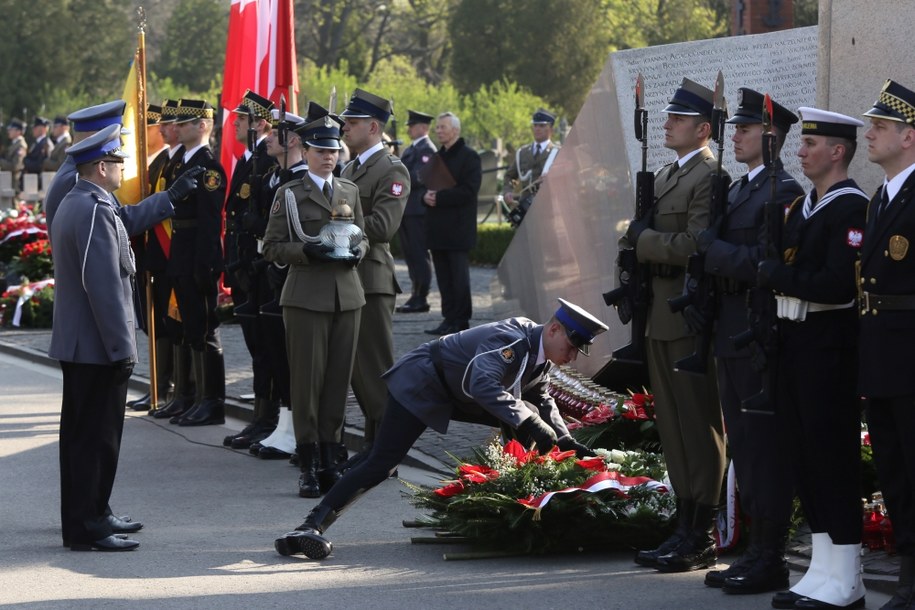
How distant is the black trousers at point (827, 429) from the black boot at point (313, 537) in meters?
2.14

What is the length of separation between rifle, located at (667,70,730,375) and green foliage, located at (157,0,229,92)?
5439 cm

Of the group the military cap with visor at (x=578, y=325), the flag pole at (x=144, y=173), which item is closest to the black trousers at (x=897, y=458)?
the military cap with visor at (x=578, y=325)

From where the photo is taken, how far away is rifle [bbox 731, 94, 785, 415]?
608cm

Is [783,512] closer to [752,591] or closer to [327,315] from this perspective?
[752,591]

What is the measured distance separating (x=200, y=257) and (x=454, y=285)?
456 cm

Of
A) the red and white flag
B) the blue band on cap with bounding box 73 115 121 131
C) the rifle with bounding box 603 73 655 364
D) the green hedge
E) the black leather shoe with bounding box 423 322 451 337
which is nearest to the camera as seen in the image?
the rifle with bounding box 603 73 655 364

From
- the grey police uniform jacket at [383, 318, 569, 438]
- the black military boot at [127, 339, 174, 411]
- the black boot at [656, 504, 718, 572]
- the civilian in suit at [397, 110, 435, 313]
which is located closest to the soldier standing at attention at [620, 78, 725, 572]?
A: the black boot at [656, 504, 718, 572]

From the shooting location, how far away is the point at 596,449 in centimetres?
813

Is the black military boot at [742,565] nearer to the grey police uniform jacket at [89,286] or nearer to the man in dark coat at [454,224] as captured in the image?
the grey police uniform jacket at [89,286]

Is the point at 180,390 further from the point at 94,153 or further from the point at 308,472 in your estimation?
the point at 94,153

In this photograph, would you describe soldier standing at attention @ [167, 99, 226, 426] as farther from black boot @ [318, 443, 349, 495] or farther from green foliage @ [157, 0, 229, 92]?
green foliage @ [157, 0, 229, 92]

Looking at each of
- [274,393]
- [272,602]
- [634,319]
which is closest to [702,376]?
[634,319]

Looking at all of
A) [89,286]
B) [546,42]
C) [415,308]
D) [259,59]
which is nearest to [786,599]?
[89,286]

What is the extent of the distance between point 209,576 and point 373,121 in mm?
3496
